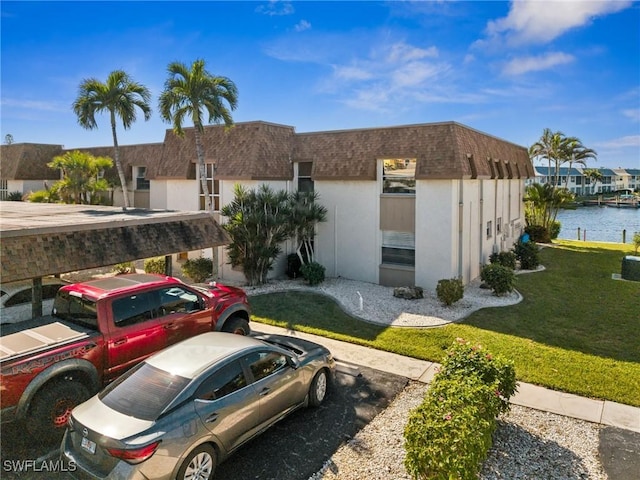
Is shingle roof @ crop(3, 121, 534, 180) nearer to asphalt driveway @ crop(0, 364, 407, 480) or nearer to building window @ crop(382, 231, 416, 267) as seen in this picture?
building window @ crop(382, 231, 416, 267)

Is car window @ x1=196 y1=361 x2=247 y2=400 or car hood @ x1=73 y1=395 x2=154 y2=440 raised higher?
car window @ x1=196 y1=361 x2=247 y2=400

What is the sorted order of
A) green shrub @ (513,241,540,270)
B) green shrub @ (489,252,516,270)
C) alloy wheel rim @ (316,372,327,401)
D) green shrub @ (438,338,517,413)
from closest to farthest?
green shrub @ (438,338,517,413) → alloy wheel rim @ (316,372,327,401) → green shrub @ (489,252,516,270) → green shrub @ (513,241,540,270)

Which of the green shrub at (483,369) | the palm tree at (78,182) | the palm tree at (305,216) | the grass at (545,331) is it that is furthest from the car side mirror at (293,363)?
the palm tree at (78,182)

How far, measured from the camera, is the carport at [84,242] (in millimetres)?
7156

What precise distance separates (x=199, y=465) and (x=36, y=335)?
3866mm

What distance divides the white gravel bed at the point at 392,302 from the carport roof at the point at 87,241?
18.3 ft

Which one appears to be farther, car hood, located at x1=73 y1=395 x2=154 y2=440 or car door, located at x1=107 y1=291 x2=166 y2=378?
car door, located at x1=107 y1=291 x2=166 y2=378

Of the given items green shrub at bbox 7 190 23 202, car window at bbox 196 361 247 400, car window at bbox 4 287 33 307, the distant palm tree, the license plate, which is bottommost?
car window at bbox 4 287 33 307

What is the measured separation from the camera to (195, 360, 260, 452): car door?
5.31m

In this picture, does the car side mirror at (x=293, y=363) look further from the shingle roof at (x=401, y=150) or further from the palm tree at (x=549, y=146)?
the palm tree at (x=549, y=146)

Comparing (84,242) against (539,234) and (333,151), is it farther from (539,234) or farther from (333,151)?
(539,234)

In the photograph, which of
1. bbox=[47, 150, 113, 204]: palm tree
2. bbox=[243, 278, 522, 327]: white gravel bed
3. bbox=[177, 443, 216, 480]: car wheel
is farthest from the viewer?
bbox=[47, 150, 113, 204]: palm tree

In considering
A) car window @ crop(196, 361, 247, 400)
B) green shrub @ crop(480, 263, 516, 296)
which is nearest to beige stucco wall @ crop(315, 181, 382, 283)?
green shrub @ crop(480, 263, 516, 296)

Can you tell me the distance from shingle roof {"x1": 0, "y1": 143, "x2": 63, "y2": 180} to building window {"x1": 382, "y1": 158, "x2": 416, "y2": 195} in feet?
85.3
